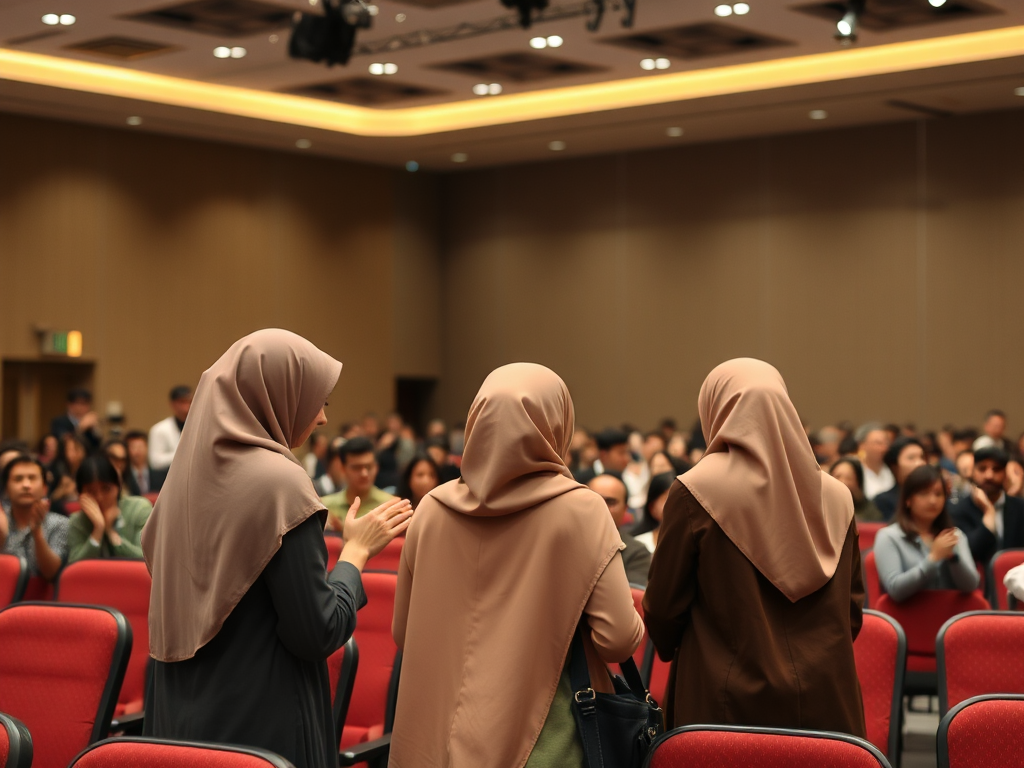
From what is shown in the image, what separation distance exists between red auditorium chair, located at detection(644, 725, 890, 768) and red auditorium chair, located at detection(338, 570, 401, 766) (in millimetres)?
1483

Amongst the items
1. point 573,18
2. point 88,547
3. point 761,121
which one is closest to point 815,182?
point 761,121

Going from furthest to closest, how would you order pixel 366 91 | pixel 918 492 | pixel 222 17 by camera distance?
pixel 366 91, pixel 222 17, pixel 918 492

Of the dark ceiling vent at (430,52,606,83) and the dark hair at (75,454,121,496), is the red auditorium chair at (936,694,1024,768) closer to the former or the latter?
the dark hair at (75,454,121,496)

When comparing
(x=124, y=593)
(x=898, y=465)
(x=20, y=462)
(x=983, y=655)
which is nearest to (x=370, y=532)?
(x=983, y=655)

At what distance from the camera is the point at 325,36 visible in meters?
11.2

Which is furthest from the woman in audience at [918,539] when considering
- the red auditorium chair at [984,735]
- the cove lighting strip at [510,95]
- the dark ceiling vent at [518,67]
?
the dark ceiling vent at [518,67]

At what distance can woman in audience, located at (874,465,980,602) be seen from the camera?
558 cm

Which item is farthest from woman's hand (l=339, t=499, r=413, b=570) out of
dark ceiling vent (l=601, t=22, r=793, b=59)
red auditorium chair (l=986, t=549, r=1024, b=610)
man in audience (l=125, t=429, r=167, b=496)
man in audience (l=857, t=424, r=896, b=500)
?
dark ceiling vent (l=601, t=22, r=793, b=59)

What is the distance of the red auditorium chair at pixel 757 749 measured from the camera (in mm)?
2510

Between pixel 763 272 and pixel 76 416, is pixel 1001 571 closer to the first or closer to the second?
pixel 76 416

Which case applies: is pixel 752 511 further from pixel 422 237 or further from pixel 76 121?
pixel 422 237

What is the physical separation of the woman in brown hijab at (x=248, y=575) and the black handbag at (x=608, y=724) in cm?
52

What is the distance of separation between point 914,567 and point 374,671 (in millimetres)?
2530

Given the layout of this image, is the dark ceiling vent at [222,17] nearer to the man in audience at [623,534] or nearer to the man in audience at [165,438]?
the man in audience at [165,438]
